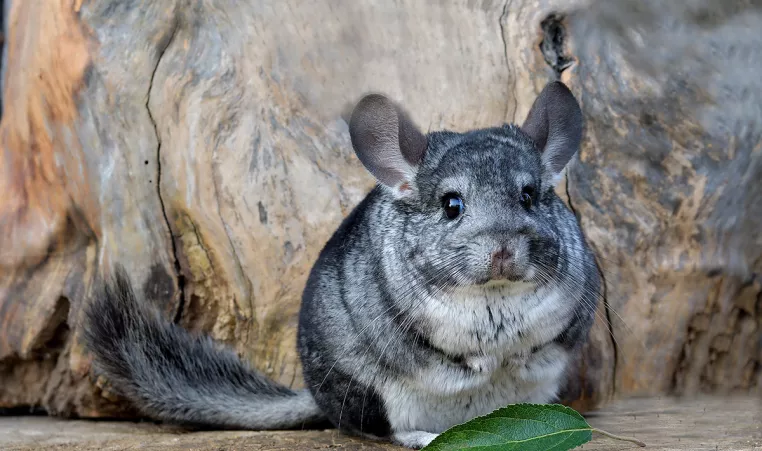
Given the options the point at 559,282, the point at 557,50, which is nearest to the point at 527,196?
the point at 559,282

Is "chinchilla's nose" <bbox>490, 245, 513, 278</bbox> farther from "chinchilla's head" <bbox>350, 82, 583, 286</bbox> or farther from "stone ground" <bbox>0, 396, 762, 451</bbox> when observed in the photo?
"stone ground" <bbox>0, 396, 762, 451</bbox>

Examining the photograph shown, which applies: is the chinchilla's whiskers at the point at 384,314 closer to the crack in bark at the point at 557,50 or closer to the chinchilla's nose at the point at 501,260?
the chinchilla's nose at the point at 501,260

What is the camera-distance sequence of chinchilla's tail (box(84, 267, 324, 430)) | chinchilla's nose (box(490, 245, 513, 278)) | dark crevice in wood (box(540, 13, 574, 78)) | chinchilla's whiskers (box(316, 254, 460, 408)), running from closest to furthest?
chinchilla's nose (box(490, 245, 513, 278)) < chinchilla's whiskers (box(316, 254, 460, 408)) < chinchilla's tail (box(84, 267, 324, 430)) < dark crevice in wood (box(540, 13, 574, 78))

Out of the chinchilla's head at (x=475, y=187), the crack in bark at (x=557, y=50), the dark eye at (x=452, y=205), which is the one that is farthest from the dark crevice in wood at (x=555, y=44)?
the dark eye at (x=452, y=205)

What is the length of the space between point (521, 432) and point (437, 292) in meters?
0.65

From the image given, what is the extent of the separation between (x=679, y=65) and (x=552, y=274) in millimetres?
1758

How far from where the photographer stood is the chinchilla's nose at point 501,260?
3.00 meters

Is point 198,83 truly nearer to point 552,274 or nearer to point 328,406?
point 328,406

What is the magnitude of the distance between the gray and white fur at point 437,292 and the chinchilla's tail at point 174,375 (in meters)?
0.01

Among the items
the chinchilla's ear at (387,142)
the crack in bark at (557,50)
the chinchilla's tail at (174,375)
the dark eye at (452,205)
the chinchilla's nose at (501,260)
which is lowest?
the chinchilla's tail at (174,375)

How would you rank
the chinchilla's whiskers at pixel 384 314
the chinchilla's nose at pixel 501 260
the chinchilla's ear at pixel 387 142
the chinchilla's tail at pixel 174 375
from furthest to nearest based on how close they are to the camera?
the chinchilla's tail at pixel 174 375, the chinchilla's ear at pixel 387 142, the chinchilla's whiskers at pixel 384 314, the chinchilla's nose at pixel 501 260

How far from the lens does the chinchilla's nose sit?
118 inches

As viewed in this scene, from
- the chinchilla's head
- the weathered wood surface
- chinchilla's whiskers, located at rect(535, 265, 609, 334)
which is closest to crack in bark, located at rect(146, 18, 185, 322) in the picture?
the weathered wood surface

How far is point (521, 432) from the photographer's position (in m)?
2.81
